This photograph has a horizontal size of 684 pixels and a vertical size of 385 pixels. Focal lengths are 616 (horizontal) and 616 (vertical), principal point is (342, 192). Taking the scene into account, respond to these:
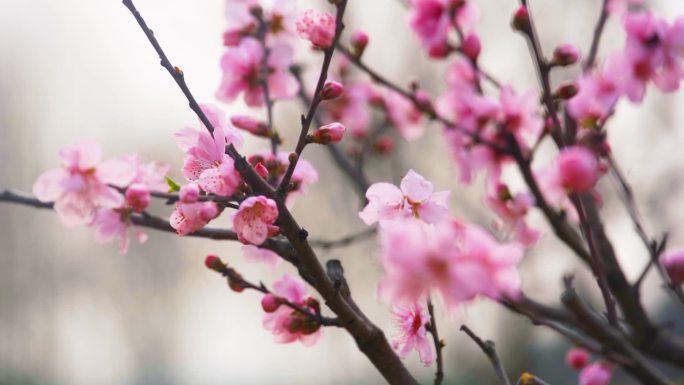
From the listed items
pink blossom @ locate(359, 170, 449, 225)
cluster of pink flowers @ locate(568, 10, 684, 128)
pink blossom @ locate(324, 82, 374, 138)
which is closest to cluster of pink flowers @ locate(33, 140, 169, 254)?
pink blossom @ locate(359, 170, 449, 225)

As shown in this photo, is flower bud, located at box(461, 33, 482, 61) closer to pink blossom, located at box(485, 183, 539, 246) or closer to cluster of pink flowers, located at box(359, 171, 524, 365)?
pink blossom, located at box(485, 183, 539, 246)

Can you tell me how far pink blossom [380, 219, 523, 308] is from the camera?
0.46 metres

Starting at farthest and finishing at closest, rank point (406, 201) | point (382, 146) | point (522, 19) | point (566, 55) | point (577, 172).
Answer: point (382, 146) → point (566, 55) → point (522, 19) → point (406, 201) → point (577, 172)

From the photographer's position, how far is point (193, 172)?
2.47 ft

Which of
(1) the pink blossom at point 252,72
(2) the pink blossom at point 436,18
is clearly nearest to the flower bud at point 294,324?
(1) the pink blossom at point 252,72

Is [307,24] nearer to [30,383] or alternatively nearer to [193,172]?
[193,172]

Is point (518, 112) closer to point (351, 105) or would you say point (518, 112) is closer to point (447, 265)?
point (351, 105)

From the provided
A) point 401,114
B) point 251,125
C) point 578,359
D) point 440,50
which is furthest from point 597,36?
point 401,114

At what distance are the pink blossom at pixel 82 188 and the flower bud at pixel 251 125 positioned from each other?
234 mm

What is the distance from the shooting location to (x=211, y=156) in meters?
0.72

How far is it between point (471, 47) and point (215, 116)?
0.90 metres

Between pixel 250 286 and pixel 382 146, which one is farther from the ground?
pixel 382 146

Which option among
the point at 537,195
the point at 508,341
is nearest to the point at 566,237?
the point at 537,195

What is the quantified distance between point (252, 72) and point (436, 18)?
1.70ft
